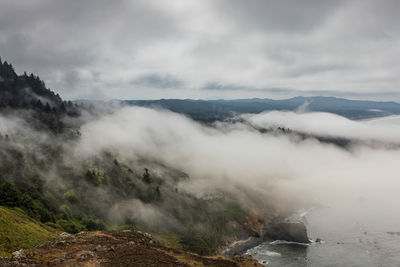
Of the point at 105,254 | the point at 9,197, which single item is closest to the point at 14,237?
the point at 105,254

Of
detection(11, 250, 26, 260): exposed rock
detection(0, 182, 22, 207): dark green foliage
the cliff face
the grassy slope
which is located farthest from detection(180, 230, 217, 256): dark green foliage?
detection(11, 250, 26, 260): exposed rock

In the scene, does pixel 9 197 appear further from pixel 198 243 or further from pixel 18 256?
pixel 198 243

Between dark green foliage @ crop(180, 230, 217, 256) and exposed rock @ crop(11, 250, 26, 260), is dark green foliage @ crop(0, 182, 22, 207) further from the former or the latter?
dark green foliage @ crop(180, 230, 217, 256)

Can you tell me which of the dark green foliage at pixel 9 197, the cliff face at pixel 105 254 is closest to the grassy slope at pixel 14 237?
the cliff face at pixel 105 254

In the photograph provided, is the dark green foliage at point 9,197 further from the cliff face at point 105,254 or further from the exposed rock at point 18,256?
the exposed rock at point 18,256

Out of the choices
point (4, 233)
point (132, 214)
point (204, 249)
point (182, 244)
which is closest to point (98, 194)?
point (132, 214)

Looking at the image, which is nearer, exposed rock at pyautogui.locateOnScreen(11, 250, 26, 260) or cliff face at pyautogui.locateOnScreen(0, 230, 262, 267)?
exposed rock at pyautogui.locateOnScreen(11, 250, 26, 260)

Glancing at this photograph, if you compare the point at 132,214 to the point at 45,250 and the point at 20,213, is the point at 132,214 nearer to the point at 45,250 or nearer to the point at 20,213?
the point at 20,213

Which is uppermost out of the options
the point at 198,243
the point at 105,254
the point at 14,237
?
the point at 105,254
